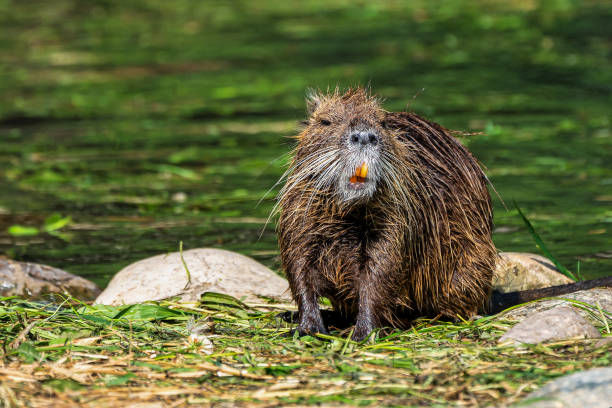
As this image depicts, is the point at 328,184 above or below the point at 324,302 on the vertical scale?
above

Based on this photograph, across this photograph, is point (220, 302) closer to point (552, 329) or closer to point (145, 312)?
point (145, 312)

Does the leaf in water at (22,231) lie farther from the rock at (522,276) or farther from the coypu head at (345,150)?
the rock at (522,276)

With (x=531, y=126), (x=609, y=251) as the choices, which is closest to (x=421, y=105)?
(x=531, y=126)

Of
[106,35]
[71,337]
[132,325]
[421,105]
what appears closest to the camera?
[71,337]

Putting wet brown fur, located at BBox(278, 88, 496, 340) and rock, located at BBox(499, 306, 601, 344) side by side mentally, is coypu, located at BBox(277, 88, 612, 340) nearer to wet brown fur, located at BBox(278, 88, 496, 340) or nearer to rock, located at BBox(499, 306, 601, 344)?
wet brown fur, located at BBox(278, 88, 496, 340)

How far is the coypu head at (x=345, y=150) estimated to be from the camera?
4.03m

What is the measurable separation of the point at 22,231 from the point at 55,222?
0.83ft

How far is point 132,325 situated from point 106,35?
47.5ft

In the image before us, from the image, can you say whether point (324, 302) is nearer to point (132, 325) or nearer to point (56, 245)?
point (132, 325)

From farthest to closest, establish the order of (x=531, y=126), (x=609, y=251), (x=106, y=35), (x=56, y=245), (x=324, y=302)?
1. (x=106, y=35)
2. (x=531, y=126)
3. (x=56, y=245)
4. (x=609, y=251)
5. (x=324, y=302)

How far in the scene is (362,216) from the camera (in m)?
4.34

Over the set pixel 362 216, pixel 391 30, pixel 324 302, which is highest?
pixel 391 30

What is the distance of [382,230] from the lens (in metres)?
4.32

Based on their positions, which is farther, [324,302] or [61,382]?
[324,302]
